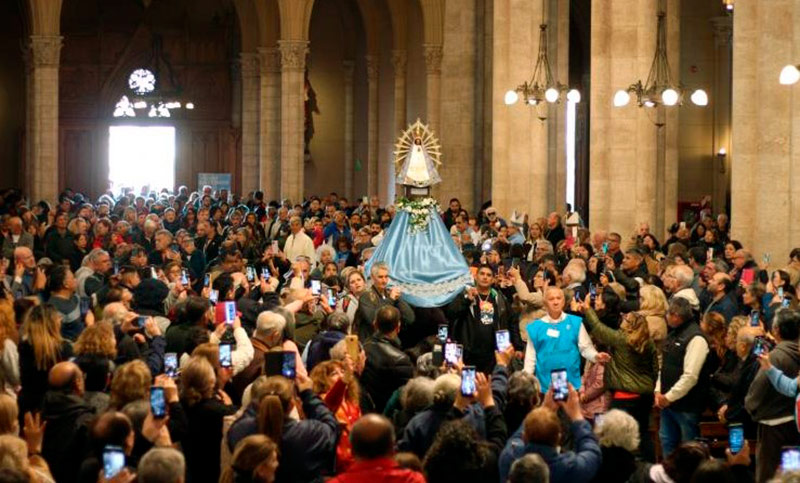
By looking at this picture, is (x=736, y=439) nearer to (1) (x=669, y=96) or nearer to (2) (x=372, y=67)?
(1) (x=669, y=96)

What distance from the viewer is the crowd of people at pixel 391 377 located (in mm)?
8242

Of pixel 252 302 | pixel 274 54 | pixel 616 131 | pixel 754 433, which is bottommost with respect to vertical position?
pixel 754 433

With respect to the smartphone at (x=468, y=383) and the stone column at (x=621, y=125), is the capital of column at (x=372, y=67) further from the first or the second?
the smartphone at (x=468, y=383)

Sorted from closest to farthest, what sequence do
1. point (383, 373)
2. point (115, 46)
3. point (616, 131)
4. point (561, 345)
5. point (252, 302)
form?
point (383, 373)
point (561, 345)
point (252, 302)
point (616, 131)
point (115, 46)

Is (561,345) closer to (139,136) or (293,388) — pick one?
(293,388)

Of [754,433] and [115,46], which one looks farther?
[115,46]

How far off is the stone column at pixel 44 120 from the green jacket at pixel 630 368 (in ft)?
80.9

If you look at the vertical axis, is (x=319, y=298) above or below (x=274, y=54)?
below

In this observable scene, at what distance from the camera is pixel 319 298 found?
14.3m

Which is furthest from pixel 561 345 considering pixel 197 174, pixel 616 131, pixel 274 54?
pixel 197 174

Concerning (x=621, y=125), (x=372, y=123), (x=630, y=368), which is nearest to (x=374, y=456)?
(x=630, y=368)

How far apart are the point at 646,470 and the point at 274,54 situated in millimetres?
32336

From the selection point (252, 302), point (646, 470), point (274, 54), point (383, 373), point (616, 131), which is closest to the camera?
point (646, 470)

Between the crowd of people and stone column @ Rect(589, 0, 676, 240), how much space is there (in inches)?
247
